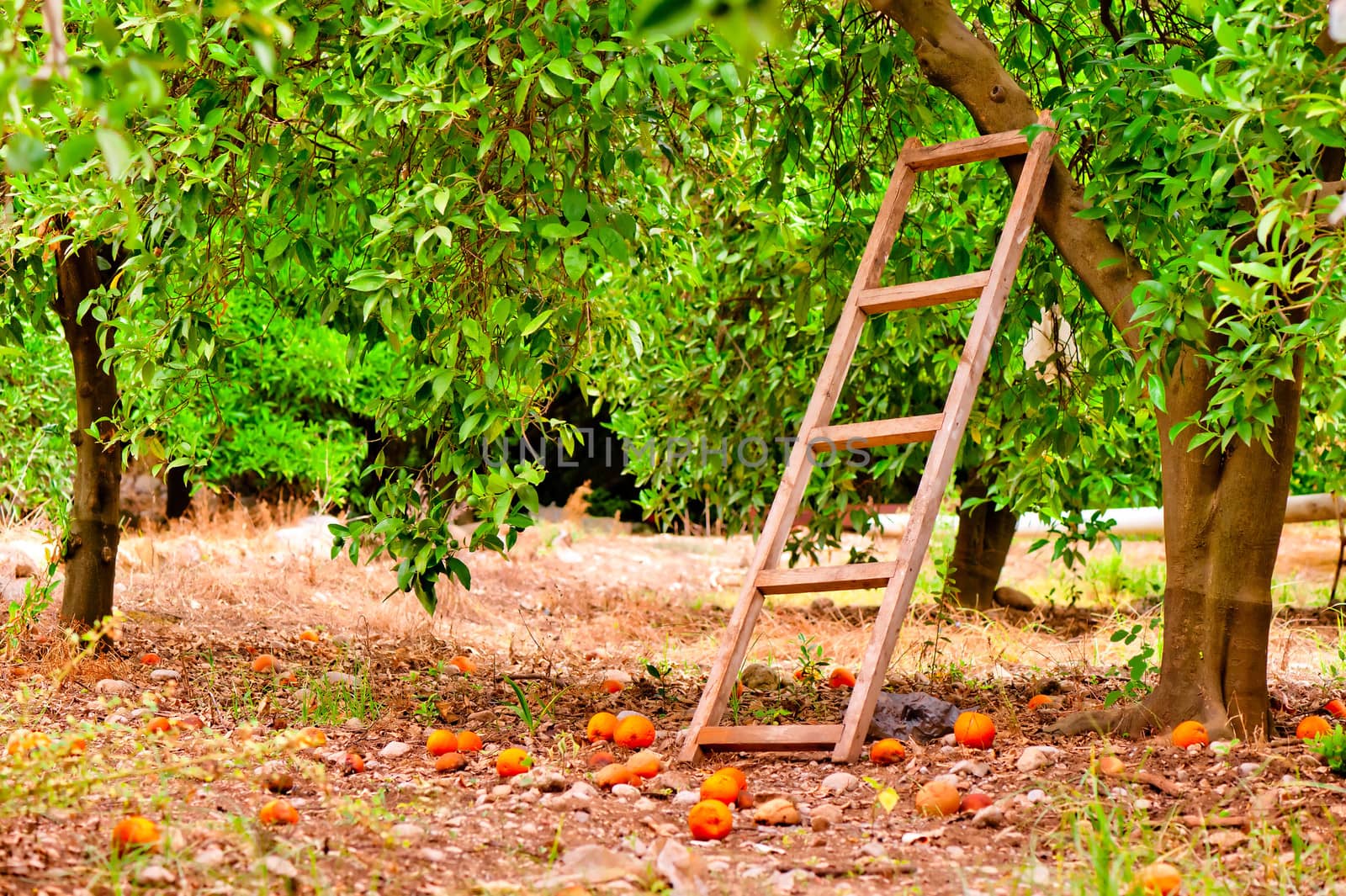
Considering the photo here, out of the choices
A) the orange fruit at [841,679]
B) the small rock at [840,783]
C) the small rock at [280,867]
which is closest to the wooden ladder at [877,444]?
the small rock at [840,783]

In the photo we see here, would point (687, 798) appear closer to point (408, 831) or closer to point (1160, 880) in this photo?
point (408, 831)

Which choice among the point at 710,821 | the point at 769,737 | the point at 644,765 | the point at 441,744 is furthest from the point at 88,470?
the point at 710,821

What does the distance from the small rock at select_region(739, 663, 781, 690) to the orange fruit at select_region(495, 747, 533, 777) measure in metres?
1.42

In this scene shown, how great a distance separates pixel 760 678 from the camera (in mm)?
4289

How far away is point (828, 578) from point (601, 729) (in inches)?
33.0

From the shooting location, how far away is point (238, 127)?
344cm

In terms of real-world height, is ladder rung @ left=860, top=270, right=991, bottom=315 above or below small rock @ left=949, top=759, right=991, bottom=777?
above

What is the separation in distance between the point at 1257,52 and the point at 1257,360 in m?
0.73

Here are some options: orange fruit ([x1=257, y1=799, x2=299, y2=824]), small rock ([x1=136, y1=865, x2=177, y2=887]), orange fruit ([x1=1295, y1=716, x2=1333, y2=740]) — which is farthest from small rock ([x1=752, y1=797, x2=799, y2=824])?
orange fruit ([x1=1295, y1=716, x2=1333, y2=740])

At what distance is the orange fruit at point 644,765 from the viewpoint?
9.68 feet

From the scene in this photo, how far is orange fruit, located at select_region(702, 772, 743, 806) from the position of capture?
8.77ft

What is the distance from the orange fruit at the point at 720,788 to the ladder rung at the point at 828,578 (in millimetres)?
613

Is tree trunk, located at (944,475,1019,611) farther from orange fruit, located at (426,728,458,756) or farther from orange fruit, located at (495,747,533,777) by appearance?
orange fruit, located at (495,747,533,777)

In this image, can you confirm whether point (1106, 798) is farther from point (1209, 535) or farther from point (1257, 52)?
point (1257, 52)
